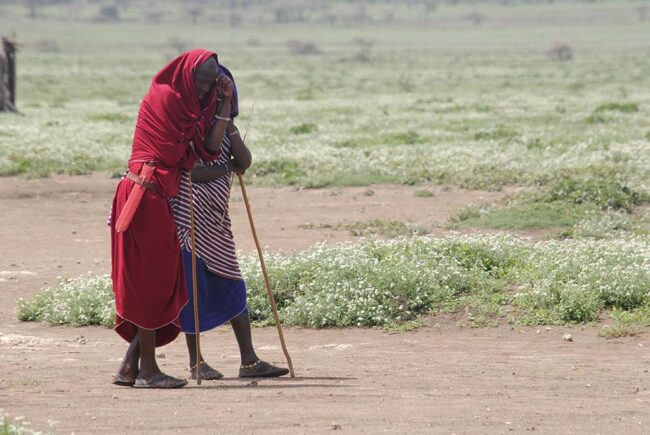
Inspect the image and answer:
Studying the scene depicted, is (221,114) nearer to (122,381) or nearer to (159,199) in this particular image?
(159,199)

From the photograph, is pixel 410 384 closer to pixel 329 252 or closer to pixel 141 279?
pixel 141 279

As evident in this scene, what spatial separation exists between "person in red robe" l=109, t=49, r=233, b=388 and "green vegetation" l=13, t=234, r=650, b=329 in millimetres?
2466

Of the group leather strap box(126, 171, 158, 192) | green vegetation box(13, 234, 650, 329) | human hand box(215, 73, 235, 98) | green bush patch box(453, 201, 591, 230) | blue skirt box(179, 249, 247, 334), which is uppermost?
human hand box(215, 73, 235, 98)

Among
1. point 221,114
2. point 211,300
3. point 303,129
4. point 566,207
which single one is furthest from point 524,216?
point 303,129

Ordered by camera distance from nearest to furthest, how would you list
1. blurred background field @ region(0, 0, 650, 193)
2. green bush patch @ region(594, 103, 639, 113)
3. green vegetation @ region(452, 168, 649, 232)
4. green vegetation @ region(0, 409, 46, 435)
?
1. green vegetation @ region(0, 409, 46, 435)
2. green vegetation @ region(452, 168, 649, 232)
3. blurred background field @ region(0, 0, 650, 193)
4. green bush patch @ region(594, 103, 639, 113)

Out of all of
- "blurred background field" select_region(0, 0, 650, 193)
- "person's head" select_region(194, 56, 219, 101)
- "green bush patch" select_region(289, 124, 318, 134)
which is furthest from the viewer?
"green bush patch" select_region(289, 124, 318, 134)

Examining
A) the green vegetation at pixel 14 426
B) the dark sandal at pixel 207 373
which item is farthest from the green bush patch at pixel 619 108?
the green vegetation at pixel 14 426

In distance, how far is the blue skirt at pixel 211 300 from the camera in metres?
7.54

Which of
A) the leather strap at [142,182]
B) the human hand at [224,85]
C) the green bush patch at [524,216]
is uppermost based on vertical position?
the human hand at [224,85]

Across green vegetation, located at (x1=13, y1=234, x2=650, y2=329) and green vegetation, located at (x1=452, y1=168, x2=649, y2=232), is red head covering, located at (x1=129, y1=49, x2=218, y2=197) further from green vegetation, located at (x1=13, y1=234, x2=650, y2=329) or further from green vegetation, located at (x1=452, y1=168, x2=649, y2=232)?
green vegetation, located at (x1=452, y1=168, x2=649, y2=232)

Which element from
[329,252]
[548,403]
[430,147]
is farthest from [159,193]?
[430,147]

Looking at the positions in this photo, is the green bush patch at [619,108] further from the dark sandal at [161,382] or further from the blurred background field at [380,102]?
the dark sandal at [161,382]

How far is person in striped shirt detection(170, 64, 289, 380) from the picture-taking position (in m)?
7.46

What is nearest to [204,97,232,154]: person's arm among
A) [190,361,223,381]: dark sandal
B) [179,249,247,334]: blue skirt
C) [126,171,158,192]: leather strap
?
[126,171,158,192]: leather strap
